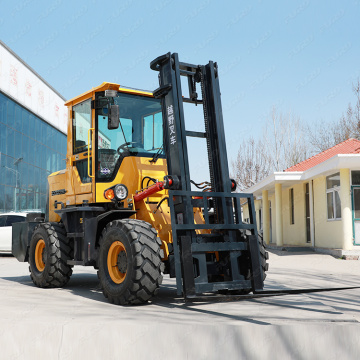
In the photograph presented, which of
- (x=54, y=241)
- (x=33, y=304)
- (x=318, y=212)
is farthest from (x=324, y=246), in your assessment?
(x=33, y=304)

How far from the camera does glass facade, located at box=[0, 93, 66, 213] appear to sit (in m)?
26.1

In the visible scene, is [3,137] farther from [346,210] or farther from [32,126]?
[346,210]

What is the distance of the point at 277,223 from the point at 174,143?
18.1 meters

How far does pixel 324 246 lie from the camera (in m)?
19.5

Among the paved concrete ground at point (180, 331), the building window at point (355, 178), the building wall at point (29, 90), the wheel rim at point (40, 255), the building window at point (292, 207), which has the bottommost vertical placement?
the paved concrete ground at point (180, 331)

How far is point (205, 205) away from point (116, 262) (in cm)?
144

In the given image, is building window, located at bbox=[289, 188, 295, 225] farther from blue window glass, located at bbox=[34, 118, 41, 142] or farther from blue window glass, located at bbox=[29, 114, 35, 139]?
blue window glass, located at bbox=[34, 118, 41, 142]

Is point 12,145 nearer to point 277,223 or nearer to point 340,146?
point 277,223

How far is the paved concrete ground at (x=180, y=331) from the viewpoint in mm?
4273

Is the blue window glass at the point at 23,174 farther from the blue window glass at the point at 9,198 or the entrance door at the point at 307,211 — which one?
the entrance door at the point at 307,211

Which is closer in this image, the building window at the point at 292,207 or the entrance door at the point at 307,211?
the entrance door at the point at 307,211

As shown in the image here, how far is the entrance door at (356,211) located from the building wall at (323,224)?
0.51 metres

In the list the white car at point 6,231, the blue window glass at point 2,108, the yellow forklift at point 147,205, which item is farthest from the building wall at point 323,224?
the blue window glass at point 2,108

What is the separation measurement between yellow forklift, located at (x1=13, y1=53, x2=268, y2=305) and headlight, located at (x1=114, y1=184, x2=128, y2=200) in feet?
0.05
